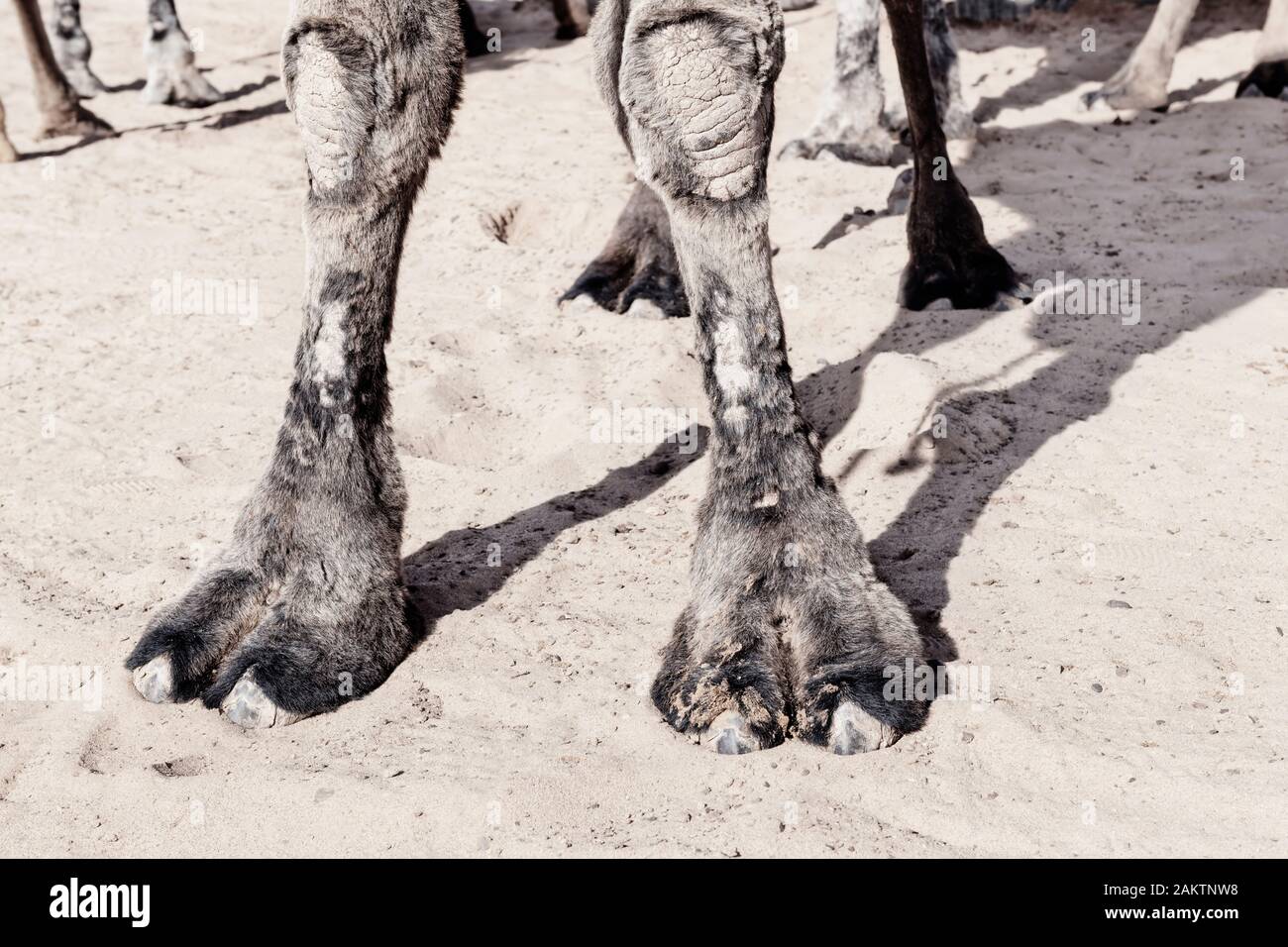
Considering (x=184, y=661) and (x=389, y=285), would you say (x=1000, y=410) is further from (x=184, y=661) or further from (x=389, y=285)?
(x=184, y=661)

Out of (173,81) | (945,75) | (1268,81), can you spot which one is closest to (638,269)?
(945,75)

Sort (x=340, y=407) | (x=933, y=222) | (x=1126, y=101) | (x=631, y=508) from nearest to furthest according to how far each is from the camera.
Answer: (x=340, y=407)
(x=631, y=508)
(x=933, y=222)
(x=1126, y=101)

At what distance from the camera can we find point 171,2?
28.4 ft

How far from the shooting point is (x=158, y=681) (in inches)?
98.4

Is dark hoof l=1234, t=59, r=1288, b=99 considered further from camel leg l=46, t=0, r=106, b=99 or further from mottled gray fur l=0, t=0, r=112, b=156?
camel leg l=46, t=0, r=106, b=99

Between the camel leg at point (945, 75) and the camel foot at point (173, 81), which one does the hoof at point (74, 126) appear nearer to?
the camel foot at point (173, 81)

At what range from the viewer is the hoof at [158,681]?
2.49m

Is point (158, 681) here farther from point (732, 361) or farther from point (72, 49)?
point (72, 49)

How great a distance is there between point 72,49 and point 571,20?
3665 mm

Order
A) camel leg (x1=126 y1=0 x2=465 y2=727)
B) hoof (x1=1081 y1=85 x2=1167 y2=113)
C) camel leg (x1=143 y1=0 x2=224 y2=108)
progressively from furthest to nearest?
camel leg (x1=143 y1=0 x2=224 y2=108)
hoof (x1=1081 y1=85 x2=1167 y2=113)
camel leg (x1=126 y1=0 x2=465 y2=727)

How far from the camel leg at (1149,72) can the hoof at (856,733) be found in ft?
20.0

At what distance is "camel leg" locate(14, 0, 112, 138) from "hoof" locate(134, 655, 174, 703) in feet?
18.7

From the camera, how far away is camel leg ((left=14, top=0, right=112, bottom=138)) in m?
7.18

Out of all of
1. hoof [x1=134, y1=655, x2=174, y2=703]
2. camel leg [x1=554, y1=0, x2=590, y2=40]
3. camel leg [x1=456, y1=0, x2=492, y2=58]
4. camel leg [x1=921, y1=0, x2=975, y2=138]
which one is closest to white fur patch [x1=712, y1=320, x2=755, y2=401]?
hoof [x1=134, y1=655, x2=174, y2=703]
